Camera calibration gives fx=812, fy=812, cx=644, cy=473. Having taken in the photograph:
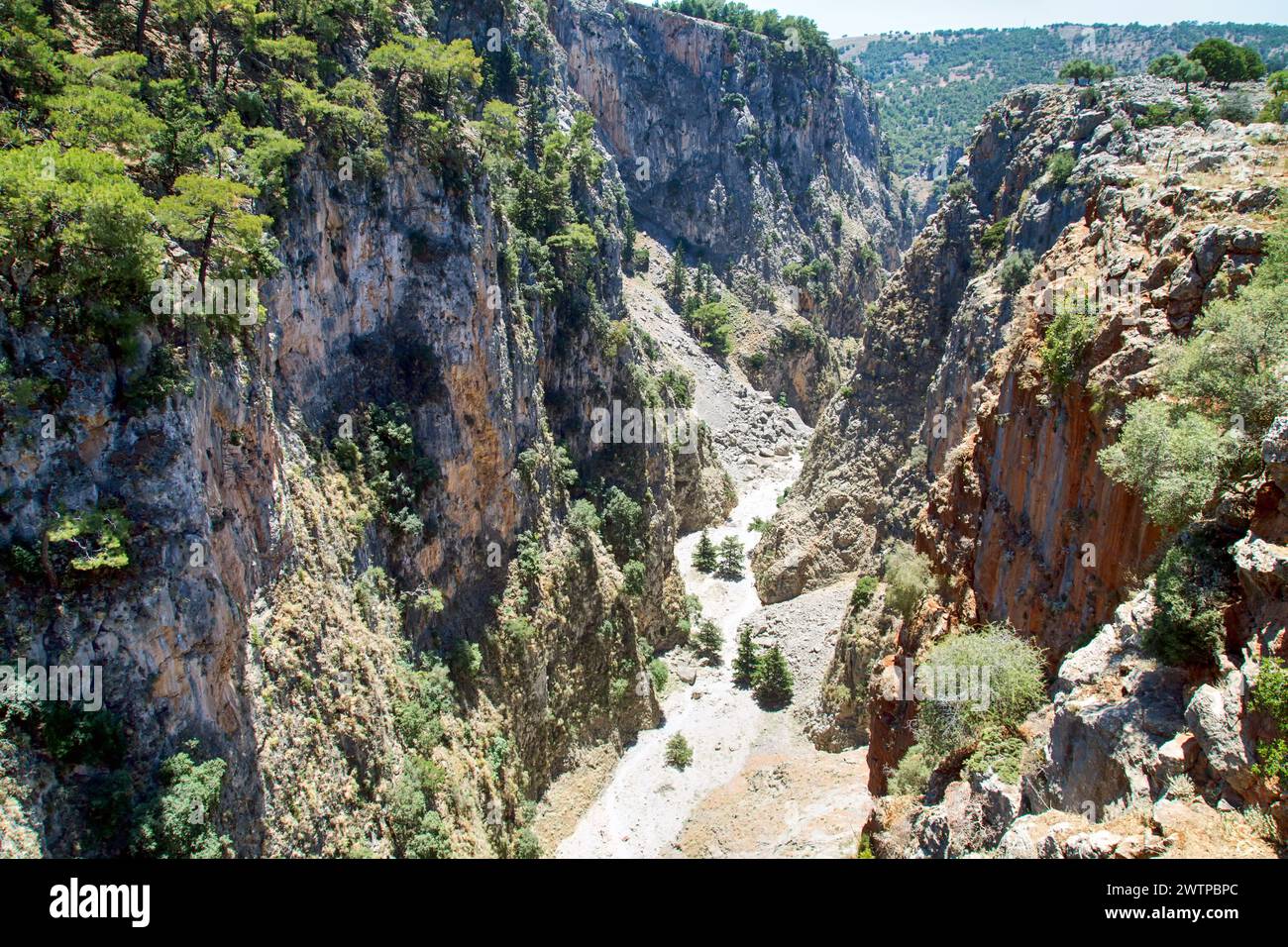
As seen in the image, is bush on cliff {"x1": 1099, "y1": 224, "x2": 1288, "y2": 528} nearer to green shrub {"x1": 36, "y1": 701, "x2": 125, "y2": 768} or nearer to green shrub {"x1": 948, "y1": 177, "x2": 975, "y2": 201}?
green shrub {"x1": 36, "y1": 701, "x2": 125, "y2": 768}

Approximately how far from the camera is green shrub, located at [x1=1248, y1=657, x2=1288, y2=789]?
39.1 ft

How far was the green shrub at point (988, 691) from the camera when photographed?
22.7 metres

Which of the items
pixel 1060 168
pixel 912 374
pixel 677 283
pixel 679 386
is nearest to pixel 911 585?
pixel 1060 168

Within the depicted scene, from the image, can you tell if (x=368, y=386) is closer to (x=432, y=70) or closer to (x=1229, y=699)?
(x=432, y=70)

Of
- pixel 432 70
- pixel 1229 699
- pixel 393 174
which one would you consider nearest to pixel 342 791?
pixel 1229 699

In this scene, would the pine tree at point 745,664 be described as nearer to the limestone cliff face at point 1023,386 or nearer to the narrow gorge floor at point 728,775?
the narrow gorge floor at point 728,775

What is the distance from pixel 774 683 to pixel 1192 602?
3758 cm

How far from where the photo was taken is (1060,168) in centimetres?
4578

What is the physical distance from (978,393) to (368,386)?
29.3m

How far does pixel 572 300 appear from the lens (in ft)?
192

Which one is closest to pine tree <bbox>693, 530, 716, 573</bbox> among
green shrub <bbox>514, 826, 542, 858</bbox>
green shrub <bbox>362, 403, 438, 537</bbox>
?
green shrub <bbox>514, 826, 542, 858</bbox>

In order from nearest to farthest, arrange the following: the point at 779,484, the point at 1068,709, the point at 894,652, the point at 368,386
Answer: the point at 1068,709
the point at 894,652
the point at 368,386
the point at 779,484

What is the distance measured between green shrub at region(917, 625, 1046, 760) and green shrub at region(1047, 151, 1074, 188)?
30448 mm

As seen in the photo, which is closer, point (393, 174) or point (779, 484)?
point (393, 174)
